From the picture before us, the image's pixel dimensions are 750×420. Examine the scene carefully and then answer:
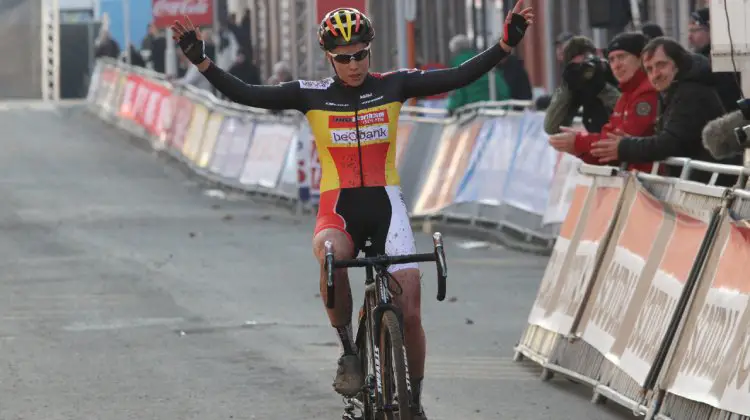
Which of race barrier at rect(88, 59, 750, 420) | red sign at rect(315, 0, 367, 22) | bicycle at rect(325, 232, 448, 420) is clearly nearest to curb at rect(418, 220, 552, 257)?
race barrier at rect(88, 59, 750, 420)

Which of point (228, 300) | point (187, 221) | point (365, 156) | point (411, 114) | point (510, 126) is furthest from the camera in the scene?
point (411, 114)

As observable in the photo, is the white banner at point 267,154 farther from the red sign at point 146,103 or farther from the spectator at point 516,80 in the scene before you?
the red sign at point 146,103

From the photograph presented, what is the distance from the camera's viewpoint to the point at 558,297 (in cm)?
1111

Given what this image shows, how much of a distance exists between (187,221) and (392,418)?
16235 millimetres

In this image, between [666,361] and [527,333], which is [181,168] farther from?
[666,361]

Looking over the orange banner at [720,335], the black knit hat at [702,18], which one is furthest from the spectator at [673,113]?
the orange banner at [720,335]

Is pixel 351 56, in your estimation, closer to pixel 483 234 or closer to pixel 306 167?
pixel 483 234

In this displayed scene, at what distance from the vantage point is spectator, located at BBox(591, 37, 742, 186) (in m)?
11.0

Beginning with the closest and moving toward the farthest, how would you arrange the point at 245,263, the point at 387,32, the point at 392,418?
the point at 392,418
the point at 245,263
the point at 387,32

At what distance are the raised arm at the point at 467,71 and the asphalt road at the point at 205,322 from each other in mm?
1865

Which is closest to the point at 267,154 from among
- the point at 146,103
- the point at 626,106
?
the point at 146,103

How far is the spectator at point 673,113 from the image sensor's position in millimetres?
11047

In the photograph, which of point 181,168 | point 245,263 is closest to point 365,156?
point 245,263

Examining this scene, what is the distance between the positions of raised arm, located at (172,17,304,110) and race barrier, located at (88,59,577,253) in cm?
914
